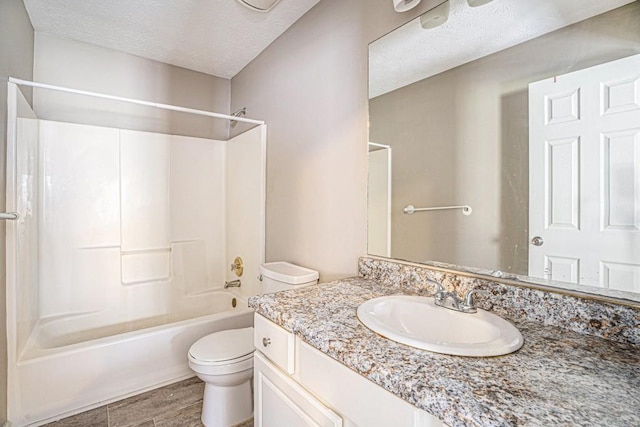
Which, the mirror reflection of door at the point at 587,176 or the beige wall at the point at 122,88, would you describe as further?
the beige wall at the point at 122,88

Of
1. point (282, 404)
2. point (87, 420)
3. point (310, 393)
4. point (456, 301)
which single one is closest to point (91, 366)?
point (87, 420)

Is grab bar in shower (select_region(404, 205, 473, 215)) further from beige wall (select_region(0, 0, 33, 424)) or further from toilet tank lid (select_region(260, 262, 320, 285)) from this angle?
beige wall (select_region(0, 0, 33, 424))

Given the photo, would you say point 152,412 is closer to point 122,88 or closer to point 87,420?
point 87,420

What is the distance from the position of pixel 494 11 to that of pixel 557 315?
3.41 feet

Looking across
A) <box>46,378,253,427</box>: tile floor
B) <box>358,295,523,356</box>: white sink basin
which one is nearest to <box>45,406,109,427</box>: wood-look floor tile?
<box>46,378,253,427</box>: tile floor

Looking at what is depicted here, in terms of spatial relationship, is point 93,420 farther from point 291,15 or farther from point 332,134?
point 291,15

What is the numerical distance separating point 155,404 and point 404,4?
7.93ft

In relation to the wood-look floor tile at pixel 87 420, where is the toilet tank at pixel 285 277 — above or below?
above

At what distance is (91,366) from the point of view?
68.2 inches

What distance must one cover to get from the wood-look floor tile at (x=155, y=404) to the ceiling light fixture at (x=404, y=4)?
90.7 inches

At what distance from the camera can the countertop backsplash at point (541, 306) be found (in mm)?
790

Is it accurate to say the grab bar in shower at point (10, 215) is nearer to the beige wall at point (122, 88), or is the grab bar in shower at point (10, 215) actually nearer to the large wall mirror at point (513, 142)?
the beige wall at point (122, 88)

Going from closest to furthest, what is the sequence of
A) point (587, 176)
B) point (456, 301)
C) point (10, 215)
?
point (587, 176) → point (456, 301) → point (10, 215)

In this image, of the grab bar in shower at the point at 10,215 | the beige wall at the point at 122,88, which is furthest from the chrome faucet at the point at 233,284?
the grab bar in shower at the point at 10,215
